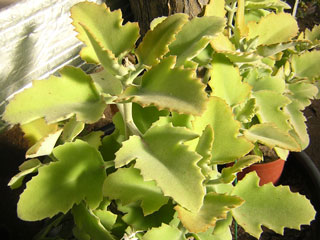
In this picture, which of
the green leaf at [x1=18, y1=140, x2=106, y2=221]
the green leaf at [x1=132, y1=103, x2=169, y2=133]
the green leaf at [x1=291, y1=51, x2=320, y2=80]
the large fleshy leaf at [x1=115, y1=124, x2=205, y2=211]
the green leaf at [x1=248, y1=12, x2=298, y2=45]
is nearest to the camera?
the large fleshy leaf at [x1=115, y1=124, x2=205, y2=211]

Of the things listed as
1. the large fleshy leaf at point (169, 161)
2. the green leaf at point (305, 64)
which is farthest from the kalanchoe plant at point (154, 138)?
the green leaf at point (305, 64)

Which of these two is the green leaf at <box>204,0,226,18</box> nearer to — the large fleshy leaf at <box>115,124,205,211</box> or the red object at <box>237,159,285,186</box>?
the large fleshy leaf at <box>115,124,205,211</box>

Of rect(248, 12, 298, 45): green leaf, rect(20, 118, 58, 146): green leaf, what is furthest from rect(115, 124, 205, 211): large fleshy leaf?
rect(248, 12, 298, 45): green leaf

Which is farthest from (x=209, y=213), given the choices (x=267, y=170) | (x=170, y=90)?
(x=267, y=170)

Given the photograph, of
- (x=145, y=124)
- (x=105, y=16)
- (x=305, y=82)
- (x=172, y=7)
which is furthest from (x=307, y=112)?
(x=105, y=16)

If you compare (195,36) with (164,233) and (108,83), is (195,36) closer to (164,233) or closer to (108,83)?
(108,83)

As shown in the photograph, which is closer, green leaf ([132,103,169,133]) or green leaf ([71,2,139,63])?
green leaf ([71,2,139,63])
